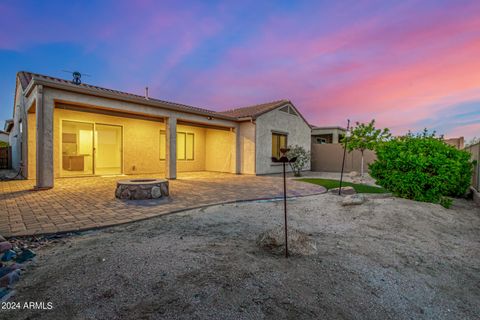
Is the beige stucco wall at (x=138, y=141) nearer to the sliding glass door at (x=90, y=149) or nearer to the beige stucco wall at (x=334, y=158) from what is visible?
the sliding glass door at (x=90, y=149)

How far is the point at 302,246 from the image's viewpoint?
114 inches

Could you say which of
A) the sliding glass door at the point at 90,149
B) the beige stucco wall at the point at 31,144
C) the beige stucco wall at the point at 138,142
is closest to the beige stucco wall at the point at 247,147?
the beige stucco wall at the point at 138,142

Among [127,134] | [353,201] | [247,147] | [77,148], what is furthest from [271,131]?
[77,148]

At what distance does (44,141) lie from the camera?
6.79 metres

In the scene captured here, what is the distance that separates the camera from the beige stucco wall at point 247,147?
12.5 metres

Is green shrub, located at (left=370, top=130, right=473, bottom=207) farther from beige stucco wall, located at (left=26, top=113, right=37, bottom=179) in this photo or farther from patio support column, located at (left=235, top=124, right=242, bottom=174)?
beige stucco wall, located at (left=26, top=113, right=37, bottom=179)

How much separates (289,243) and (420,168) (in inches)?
183

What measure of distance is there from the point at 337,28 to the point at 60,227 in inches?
412

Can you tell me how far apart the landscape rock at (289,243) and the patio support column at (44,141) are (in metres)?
7.38

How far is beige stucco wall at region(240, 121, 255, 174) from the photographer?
12508mm

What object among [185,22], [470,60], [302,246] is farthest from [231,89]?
[302,246]

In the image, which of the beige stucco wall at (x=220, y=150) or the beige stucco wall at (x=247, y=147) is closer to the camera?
the beige stucco wall at (x=247, y=147)

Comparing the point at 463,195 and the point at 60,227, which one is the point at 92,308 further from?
the point at 463,195

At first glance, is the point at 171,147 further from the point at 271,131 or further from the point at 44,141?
the point at 271,131
